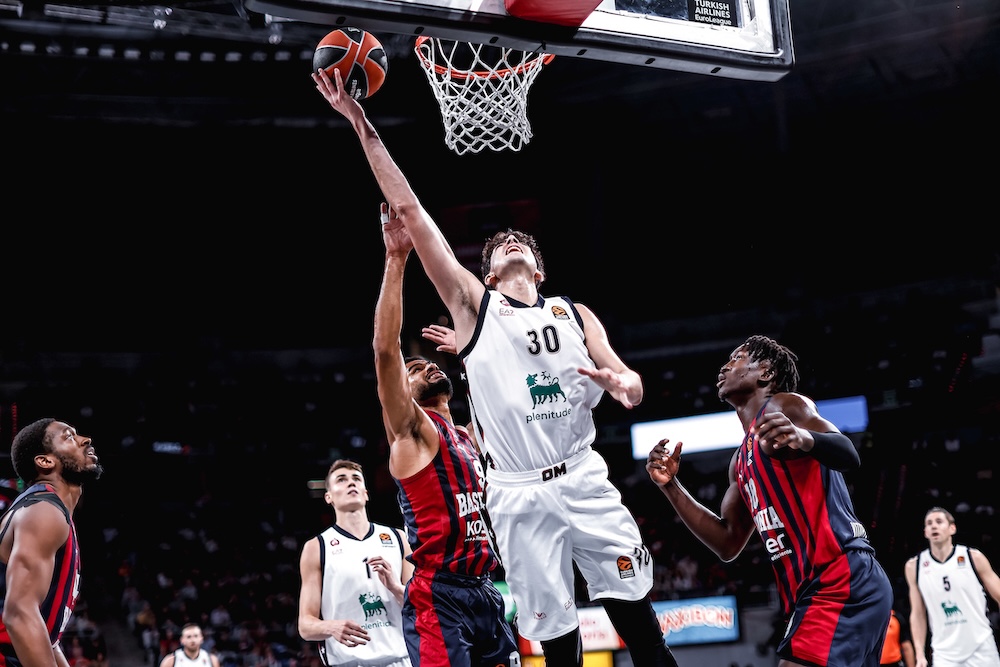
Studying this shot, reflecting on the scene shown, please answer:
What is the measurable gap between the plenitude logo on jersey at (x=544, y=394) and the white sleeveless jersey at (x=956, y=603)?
6.85 m

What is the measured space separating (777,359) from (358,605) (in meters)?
3.35

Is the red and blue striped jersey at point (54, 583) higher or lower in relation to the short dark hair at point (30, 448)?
lower

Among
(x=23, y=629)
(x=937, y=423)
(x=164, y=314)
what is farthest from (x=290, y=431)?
(x=23, y=629)

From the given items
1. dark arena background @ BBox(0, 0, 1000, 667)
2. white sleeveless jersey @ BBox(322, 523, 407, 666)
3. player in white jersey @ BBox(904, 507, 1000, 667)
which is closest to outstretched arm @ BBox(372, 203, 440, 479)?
A: white sleeveless jersey @ BBox(322, 523, 407, 666)

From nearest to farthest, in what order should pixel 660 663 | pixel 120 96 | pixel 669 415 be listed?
pixel 660 663 < pixel 120 96 < pixel 669 415

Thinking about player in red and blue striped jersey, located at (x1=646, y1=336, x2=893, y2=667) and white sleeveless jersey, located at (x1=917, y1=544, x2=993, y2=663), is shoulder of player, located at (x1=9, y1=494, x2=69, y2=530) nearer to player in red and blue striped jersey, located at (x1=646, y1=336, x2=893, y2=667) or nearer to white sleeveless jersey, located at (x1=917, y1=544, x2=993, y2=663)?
player in red and blue striped jersey, located at (x1=646, y1=336, x2=893, y2=667)

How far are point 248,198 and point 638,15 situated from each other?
57.1ft

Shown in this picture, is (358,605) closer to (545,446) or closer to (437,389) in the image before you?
(437,389)

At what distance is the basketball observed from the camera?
469 cm

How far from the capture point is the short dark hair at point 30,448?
15.9ft

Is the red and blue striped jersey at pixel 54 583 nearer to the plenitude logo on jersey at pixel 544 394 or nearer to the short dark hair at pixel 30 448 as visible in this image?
the short dark hair at pixel 30 448

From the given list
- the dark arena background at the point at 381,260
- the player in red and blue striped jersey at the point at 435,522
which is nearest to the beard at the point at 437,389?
the player in red and blue striped jersey at the point at 435,522

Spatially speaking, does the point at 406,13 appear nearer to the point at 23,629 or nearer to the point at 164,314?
the point at 23,629

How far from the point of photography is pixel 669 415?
2014 centimetres
